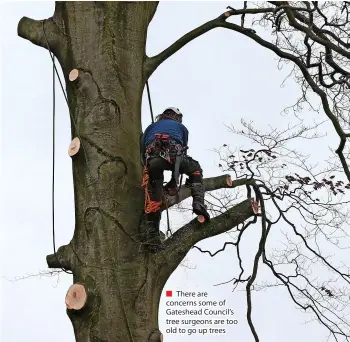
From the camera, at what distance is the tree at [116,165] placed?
3.61 metres

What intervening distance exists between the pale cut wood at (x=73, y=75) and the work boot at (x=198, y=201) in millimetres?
1136

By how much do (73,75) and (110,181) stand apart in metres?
0.82

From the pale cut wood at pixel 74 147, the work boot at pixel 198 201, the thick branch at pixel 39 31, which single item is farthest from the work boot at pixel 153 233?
the thick branch at pixel 39 31

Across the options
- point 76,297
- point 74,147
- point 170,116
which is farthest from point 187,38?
point 76,297

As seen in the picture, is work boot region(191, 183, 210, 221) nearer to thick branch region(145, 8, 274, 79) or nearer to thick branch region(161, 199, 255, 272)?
thick branch region(161, 199, 255, 272)

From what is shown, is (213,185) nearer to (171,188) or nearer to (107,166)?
(171,188)

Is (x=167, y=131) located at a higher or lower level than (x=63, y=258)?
higher

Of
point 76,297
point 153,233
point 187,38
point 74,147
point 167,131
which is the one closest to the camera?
point 76,297

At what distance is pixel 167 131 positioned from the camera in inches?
168

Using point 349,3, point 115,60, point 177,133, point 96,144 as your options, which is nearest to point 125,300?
point 96,144

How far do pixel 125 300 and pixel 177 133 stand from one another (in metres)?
1.34

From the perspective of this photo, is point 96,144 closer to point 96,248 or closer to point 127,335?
point 96,248

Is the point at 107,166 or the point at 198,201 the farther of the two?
the point at 198,201

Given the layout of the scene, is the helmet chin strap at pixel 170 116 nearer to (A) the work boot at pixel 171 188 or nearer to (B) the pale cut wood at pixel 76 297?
(A) the work boot at pixel 171 188
